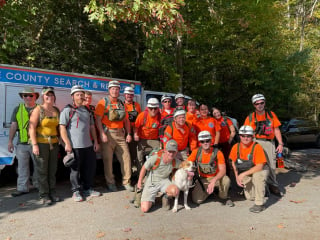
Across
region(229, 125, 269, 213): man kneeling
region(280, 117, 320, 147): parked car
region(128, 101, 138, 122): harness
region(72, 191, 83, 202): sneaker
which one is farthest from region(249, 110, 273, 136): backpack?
region(280, 117, 320, 147): parked car

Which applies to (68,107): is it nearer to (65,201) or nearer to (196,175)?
(65,201)

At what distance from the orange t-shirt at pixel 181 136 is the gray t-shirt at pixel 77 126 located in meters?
1.38

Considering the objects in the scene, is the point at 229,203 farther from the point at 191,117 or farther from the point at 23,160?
the point at 23,160

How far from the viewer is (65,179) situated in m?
6.87

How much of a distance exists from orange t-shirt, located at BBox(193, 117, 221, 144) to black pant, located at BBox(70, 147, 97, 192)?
208 cm

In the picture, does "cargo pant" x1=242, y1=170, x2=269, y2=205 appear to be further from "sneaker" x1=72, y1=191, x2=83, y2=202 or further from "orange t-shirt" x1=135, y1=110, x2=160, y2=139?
"sneaker" x1=72, y1=191, x2=83, y2=202

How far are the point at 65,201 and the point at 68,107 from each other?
1617 millimetres

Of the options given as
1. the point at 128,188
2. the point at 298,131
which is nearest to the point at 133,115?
the point at 128,188

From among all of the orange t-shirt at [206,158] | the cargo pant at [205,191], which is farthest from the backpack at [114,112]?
the cargo pant at [205,191]

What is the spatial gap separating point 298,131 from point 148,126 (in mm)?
8350

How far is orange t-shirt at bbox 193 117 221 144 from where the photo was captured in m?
5.91

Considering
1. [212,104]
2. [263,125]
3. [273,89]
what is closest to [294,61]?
[273,89]

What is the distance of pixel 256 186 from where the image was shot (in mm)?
4957

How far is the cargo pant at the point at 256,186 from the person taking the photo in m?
4.87
